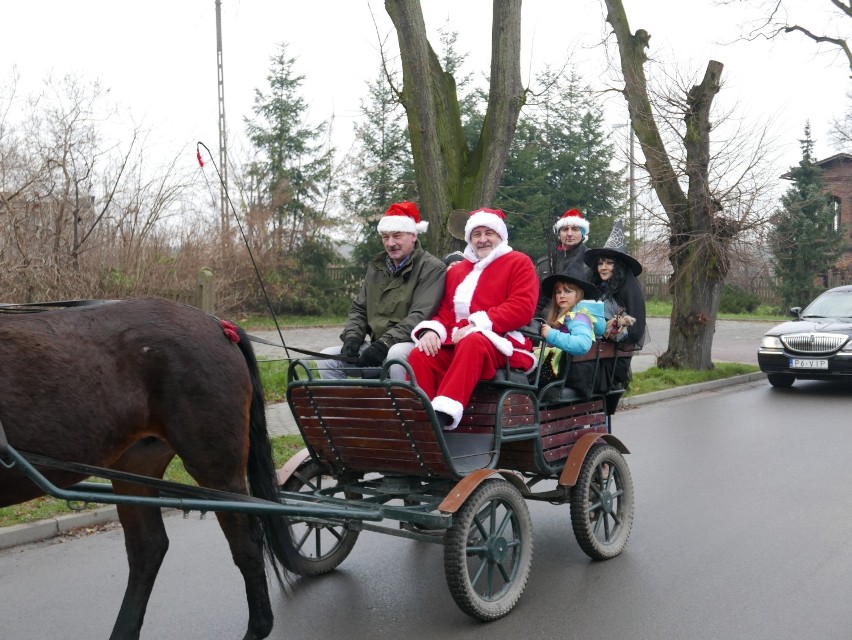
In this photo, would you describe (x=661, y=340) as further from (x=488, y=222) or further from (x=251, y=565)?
(x=251, y=565)

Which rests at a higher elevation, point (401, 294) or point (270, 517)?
point (401, 294)

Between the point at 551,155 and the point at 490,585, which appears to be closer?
the point at 490,585

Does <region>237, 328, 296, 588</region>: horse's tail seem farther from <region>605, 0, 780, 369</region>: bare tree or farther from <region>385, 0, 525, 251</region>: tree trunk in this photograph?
<region>605, 0, 780, 369</region>: bare tree

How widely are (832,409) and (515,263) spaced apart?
773cm

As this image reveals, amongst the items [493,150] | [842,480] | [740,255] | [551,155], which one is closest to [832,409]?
[740,255]

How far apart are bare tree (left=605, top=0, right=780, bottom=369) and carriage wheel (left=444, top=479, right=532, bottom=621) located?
9.46 meters

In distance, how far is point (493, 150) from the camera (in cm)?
1048

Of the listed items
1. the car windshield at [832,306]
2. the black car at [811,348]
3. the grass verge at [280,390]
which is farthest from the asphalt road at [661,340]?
the car windshield at [832,306]

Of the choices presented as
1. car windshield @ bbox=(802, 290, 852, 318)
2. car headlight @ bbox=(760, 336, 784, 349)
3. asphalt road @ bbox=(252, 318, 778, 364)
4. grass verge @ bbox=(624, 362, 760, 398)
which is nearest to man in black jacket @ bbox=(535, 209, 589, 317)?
grass verge @ bbox=(624, 362, 760, 398)

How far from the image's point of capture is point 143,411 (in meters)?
3.70

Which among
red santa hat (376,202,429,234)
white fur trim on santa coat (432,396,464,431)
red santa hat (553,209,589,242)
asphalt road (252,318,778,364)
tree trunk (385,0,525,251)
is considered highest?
tree trunk (385,0,525,251)

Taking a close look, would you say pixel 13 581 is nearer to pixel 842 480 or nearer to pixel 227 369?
pixel 227 369

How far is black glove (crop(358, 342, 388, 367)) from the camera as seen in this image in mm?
5070

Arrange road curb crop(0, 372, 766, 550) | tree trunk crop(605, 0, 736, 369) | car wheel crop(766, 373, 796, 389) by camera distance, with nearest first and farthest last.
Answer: road curb crop(0, 372, 766, 550) → tree trunk crop(605, 0, 736, 369) → car wheel crop(766, 373, 796, 389)
